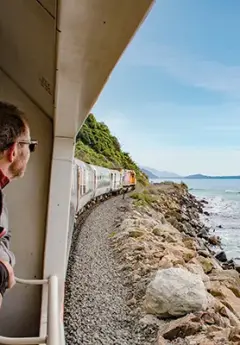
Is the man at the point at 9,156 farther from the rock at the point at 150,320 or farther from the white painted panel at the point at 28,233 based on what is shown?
the rock at the point at 150,320

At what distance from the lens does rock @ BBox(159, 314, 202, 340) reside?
3531 mm

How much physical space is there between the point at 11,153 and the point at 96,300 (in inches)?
146

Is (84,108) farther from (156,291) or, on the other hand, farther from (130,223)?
(130,223)

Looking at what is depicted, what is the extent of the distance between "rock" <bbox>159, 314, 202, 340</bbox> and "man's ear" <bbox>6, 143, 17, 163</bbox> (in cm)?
298

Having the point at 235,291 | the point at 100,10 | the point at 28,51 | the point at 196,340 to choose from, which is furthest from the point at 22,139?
the point at 235,291

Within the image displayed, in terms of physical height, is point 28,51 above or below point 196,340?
above

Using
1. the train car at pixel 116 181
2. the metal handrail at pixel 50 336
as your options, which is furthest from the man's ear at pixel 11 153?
the train car at pixel 116 181

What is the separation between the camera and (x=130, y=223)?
925 centimetres

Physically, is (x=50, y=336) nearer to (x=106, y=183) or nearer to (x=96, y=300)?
(x=96, y=300)

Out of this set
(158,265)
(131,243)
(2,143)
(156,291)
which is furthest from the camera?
(131,243)

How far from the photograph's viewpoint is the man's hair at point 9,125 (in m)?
1.03

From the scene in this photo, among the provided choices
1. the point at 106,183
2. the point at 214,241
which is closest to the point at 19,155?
the point at 106,183

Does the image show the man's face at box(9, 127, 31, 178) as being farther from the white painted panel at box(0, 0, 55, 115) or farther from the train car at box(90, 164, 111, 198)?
the train car at box(90, 164, 111, 198)

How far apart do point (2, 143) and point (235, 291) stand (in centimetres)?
562
